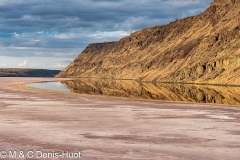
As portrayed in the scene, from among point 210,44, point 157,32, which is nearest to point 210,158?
point 210,44

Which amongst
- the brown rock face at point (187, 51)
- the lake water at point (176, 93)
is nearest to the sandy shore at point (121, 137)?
the lake water at point (176, 93)

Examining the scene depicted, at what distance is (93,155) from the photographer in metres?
10.2

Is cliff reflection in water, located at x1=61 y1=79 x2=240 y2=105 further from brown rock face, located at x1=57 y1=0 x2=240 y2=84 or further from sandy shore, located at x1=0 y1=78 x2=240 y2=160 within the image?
sandy shore, located at x1=0 y1=78 x2=240 y2=160

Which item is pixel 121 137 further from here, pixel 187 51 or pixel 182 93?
pixel 187 51

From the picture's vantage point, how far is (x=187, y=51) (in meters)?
108

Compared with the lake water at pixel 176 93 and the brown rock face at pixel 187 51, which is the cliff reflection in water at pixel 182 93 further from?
the brown rock face at pixel 187 51

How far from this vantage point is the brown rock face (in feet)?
267

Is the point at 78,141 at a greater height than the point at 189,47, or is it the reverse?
the point at 189,47

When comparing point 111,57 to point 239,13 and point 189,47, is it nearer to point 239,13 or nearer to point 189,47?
point 189,47

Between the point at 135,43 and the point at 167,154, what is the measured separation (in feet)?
526

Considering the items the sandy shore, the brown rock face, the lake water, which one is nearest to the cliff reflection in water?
the lake water

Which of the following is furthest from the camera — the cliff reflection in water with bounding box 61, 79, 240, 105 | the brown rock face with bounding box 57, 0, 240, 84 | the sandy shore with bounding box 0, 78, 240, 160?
the brown rock face with bounding box 57, 0, 240, 84

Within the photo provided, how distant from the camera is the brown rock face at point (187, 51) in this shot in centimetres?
8131

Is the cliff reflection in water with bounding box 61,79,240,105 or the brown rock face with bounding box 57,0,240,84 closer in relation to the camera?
the cliff reflection in water with bounding box 61,79,240,105
